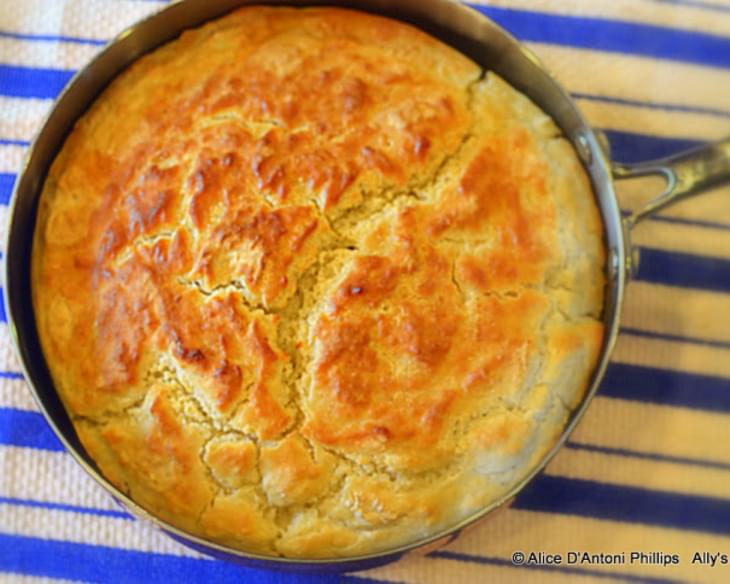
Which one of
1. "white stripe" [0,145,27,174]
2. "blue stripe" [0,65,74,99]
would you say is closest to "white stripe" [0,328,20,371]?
"white stripe" [0,145,27,174]

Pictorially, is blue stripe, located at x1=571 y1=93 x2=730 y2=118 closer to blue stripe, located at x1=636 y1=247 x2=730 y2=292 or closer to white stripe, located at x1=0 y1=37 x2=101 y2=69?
blue stripe, located at x1=636 y1=247 x2=730 y2=292

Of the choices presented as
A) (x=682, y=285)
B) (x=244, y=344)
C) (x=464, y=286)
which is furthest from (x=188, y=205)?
(x=682, y=285)

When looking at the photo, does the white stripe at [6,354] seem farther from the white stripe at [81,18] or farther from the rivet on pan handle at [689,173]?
the rivet on pan handle at [689,173]

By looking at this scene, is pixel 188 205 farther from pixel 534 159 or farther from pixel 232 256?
pixel 534 159

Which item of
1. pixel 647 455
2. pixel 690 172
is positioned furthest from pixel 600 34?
pixel 647 455

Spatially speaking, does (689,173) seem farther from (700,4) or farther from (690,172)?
(700,4)
